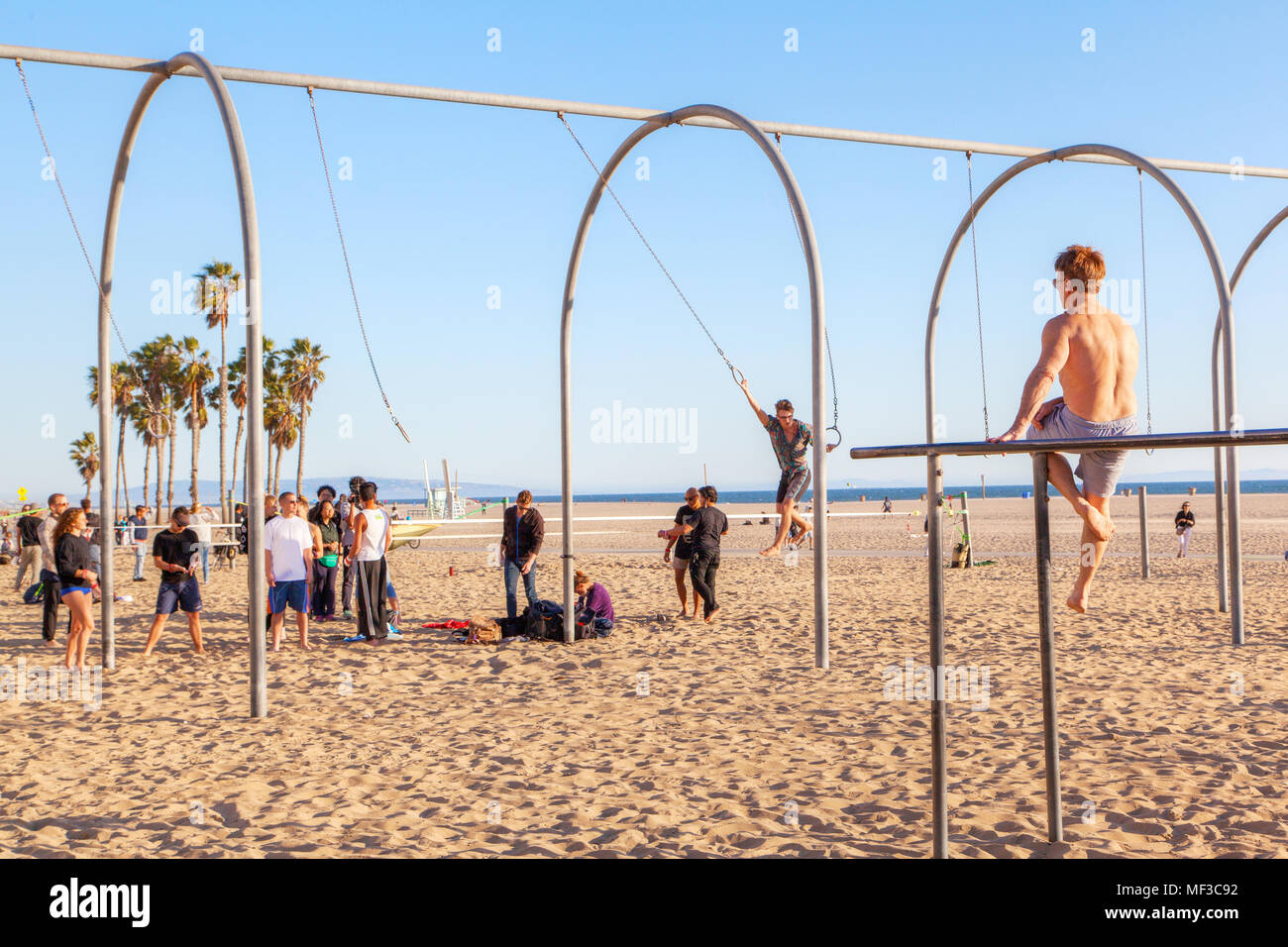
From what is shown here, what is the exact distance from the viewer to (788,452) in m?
10.1

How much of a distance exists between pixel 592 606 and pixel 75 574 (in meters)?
5.67

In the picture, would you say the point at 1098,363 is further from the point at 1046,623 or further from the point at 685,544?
the point at 685,544

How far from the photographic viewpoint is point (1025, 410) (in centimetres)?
412

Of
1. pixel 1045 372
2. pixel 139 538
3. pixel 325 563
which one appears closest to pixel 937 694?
pixel 1045 372

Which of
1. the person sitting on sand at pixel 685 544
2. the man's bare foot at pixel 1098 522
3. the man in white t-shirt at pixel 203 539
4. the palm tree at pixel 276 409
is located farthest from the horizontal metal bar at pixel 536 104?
the palm tree at pixel 276 409

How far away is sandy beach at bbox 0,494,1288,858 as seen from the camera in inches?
204

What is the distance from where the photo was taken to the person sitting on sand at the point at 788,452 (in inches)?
392

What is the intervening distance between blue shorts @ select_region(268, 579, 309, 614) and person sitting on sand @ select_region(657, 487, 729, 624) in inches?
178

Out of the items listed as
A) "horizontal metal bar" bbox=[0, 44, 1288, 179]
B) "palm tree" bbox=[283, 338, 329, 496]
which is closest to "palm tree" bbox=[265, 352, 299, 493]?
"palm tree" bbox=[283, 338, 329, 496]

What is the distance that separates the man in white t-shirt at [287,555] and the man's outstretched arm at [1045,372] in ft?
27.7

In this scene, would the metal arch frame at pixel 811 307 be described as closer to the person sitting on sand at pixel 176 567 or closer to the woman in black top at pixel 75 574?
the person sitting on sand at pixel 176 567
